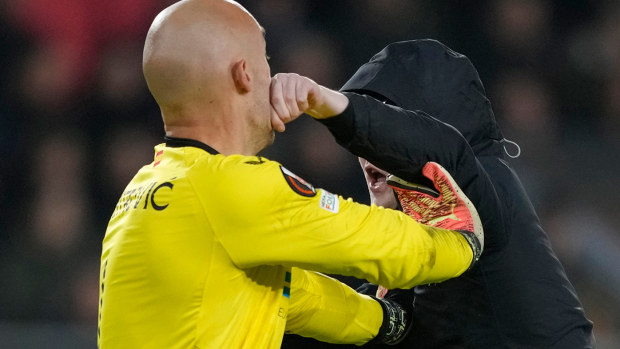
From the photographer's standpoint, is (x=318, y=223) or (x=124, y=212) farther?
(x=124, y=212)

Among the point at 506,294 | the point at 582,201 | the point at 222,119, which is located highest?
the point at 222,119

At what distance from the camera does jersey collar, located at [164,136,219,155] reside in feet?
4.16

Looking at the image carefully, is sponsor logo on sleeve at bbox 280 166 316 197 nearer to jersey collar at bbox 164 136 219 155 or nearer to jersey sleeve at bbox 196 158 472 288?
jersey sleeve at bbox 196 158 472 288

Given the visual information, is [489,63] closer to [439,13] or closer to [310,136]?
[439,13]

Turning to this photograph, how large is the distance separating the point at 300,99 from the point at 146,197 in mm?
282

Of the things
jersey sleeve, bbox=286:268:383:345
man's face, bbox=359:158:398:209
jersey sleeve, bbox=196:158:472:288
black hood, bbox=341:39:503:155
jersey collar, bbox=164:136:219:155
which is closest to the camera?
jersey sleeve, bbox=196:158:472:288

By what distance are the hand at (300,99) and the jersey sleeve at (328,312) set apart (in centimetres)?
33

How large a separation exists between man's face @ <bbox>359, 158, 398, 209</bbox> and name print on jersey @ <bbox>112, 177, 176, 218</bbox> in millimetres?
590

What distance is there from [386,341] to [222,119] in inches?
22.3

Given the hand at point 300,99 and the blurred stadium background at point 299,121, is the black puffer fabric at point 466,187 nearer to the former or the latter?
the hand at point 300,99

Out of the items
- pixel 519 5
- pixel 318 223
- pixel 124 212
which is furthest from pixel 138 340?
pixel 519 5

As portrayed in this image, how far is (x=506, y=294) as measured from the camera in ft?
4.90

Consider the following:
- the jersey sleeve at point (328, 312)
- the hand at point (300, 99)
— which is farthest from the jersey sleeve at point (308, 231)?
the jersey sleeve at point (328, 312)

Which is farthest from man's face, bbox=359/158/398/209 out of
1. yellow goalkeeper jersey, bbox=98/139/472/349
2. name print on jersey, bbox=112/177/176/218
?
name print on jersey, bbox=112/177/176/218
